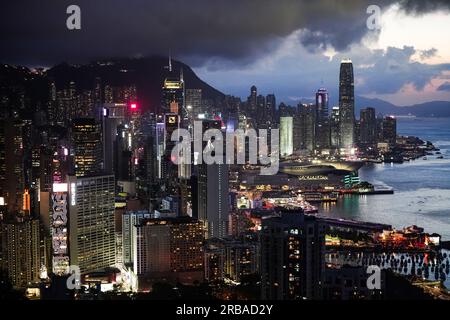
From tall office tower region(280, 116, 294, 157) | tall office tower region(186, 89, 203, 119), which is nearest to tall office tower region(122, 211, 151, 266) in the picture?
tall office tower region(186, 89, 203, 119)

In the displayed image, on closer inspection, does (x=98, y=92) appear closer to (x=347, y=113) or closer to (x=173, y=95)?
(x=173, y=95)

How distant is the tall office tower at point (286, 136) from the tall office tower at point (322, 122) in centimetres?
142

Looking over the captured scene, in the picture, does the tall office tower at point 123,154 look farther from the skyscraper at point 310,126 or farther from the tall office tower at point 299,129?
the skyscraper at point 310,126

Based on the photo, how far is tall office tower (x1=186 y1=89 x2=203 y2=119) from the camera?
46.1ft

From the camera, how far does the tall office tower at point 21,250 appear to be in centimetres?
637

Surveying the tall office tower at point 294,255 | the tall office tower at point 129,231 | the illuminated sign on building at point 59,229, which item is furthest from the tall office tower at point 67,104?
the tall office tower at point 294,255

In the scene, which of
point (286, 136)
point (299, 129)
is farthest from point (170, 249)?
point (299, 129)

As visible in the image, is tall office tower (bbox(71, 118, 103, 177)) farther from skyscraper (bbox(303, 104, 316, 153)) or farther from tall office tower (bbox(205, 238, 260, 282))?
→ skyscraper (bbox(303, 104, 316, 153))

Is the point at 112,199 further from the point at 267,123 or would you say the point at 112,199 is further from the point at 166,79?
the point at 267,123

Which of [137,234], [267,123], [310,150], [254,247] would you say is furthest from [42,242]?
[310,150]

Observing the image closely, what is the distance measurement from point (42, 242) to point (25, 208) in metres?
1.22

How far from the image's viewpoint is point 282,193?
43.3 feet

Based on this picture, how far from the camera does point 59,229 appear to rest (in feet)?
23.8

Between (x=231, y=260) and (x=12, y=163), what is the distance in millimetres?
4160
